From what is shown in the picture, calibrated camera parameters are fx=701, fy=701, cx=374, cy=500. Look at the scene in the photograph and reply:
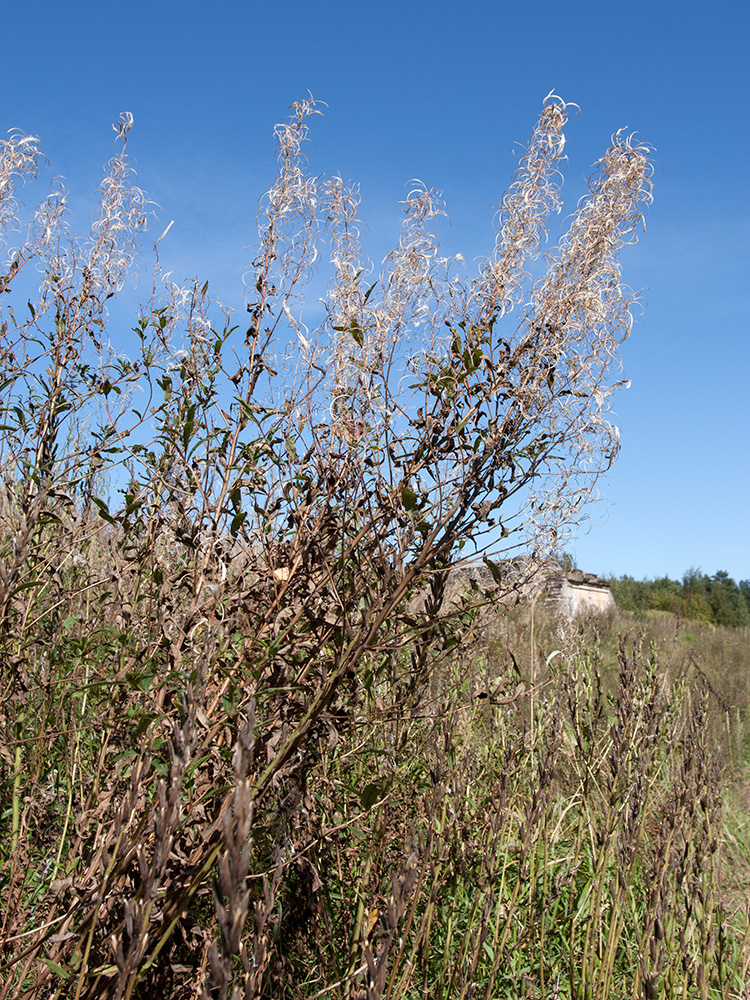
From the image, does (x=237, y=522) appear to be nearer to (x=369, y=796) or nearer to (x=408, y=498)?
(x=408, y=498)

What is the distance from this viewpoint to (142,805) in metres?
1.50

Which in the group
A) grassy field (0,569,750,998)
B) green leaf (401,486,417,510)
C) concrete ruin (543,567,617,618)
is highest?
concrete ruin (543,567,617,618)

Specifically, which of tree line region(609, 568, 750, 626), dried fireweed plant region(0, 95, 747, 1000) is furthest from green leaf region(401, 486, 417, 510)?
tree line region(609, 568, 750, 626)

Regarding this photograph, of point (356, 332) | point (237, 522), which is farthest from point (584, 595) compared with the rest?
point (237, 522)

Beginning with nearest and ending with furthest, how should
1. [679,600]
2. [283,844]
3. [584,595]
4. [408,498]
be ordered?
1. [283,844]
2. [408,498]
3. [584,595]
4. [679,600]

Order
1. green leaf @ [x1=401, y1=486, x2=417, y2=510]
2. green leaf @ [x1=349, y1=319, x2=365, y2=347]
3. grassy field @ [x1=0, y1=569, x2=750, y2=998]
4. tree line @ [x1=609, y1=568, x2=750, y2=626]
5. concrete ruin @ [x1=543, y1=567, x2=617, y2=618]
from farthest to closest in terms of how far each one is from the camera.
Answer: tree line @ [x1=609, y1=568, x2=750, y2=626] < concrete ruin @ [x1=543, y1=567, x2=617, y2=618] < green leaf @ [x1=349, y1=319, x2=365, y2=347] < green leaf @ [x1=401, y1=486, x2=417, y2=510] < grassy field @ [x1=0, y1=569, x2=750, y2=998]

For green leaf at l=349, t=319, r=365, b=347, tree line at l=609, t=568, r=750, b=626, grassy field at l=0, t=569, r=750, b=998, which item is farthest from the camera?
tree line at l=609, t=568, r=750, b=626

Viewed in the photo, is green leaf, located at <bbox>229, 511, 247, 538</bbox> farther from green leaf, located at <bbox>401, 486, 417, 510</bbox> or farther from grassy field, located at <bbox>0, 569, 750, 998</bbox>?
green leaf, located at <bbox>401, 486, 417, 510</bbox>

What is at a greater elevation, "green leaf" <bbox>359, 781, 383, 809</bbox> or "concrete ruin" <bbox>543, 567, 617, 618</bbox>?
"concrete ruin" <bbox>543, 567, 617, 618</bbox>

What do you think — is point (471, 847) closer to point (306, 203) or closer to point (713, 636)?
point (306, 203)

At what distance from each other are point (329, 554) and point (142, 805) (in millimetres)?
674

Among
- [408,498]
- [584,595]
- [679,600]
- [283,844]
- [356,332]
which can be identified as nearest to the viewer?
[283,844]

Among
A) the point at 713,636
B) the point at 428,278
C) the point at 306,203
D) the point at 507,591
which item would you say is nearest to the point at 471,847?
the point at 507,591

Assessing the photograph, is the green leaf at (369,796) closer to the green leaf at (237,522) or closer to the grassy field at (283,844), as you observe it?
the grassy field at (283,844)
